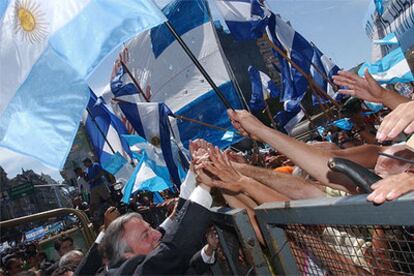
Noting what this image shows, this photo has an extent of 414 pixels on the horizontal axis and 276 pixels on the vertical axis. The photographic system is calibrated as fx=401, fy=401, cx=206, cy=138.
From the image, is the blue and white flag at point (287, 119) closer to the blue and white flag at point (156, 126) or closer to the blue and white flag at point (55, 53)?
the blue and white flag at point (156, 126)

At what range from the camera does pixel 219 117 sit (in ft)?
28.0

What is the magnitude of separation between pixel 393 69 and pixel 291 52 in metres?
1.94

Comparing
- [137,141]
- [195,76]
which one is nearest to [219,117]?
[195,76]

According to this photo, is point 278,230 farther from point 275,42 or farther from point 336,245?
point 275,42

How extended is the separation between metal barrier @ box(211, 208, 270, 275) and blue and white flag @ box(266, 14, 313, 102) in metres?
6.23

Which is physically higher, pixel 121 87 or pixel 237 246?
pixel 121 87

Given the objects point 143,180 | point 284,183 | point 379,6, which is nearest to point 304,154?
point 284,183

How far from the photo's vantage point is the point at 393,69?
752 centimetres

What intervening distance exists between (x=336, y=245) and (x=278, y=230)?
0.78 feet

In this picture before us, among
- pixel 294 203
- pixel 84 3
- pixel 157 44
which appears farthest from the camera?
pixel 157 44

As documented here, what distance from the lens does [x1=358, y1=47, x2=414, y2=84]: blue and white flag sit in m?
7.38

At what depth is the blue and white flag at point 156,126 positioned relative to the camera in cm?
715

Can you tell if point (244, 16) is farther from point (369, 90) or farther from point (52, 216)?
point (52, 216)

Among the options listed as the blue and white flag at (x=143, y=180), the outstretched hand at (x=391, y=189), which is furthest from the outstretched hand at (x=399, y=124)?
the blue and white flag at (x=143, y=180)
